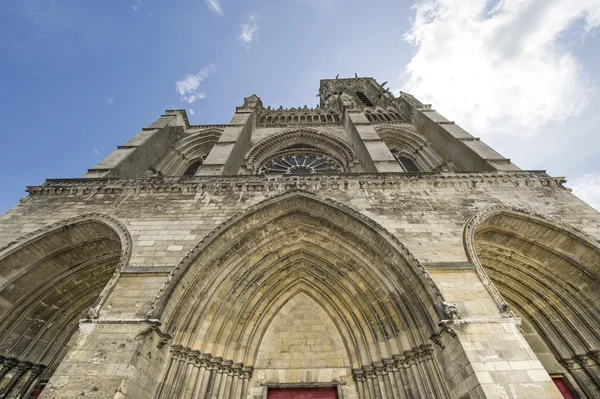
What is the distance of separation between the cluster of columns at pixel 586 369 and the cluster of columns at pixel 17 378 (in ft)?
31.7

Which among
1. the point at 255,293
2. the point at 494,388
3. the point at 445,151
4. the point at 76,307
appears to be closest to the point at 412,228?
the point at 494,388

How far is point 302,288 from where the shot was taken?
19.9 ft

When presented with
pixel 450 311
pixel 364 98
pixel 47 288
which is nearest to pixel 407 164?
pixel 450 311

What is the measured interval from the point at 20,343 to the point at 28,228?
2.15 m

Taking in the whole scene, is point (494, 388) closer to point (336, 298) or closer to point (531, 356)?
point (531, 356)

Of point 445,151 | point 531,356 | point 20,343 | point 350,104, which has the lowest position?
point 531,356

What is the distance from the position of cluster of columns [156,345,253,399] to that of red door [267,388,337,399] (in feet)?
1.78

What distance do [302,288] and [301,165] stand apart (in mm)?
Result: 6173

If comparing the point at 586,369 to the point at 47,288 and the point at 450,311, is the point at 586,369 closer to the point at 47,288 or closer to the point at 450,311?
the point at 450,311

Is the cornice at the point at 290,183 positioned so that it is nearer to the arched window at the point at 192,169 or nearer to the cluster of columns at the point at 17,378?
the cluster of columns at the point at 17,378

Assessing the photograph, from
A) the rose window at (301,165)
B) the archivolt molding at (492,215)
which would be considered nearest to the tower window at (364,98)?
the rose window at (301,165)

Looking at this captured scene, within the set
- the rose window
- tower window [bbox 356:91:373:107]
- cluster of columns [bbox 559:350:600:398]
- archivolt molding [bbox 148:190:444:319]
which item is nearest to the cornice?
archivolt molding [bbox 148:190:444:319]

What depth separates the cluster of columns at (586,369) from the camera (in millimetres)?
4551

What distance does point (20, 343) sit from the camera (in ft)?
16.6
